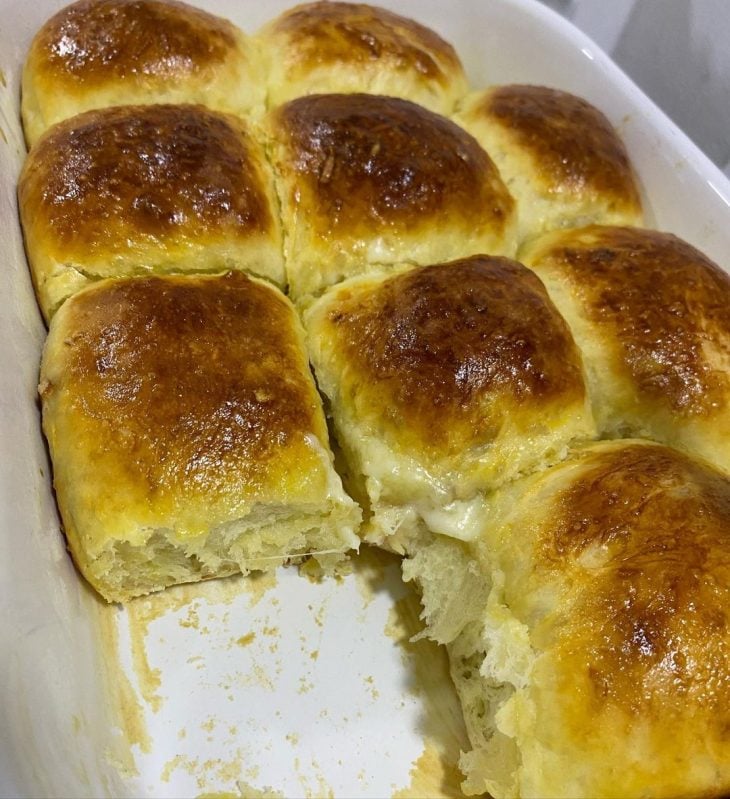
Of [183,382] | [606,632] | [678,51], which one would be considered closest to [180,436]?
[183,382]

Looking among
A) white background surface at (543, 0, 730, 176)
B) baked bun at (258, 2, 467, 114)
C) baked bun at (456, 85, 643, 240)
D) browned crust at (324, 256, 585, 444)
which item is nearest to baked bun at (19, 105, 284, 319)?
browned crust at (324, 256, 585, 444)

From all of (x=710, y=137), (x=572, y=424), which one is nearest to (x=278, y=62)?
(x=572, y=424)

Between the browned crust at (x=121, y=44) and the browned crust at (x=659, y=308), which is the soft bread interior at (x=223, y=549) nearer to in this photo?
the browned crust at (x=659, y=308)

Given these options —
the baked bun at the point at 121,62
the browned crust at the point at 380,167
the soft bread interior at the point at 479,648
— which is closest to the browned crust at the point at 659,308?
the browned crust at the point at 380,167

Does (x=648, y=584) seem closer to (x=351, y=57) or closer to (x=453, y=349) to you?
(x=453, y=349)

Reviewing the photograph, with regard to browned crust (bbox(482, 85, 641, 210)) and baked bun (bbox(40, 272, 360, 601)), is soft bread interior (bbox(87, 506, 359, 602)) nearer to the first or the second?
baked bun (bbox(40, 272, 360, 601))

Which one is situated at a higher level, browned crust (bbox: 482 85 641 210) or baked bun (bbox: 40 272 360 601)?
browned crust (bbox: 482 85 641 210)
